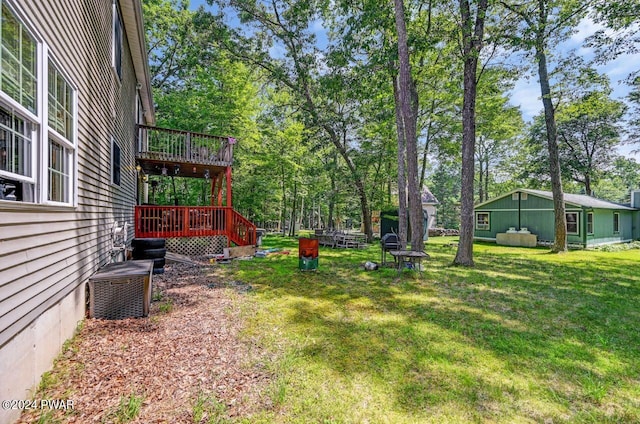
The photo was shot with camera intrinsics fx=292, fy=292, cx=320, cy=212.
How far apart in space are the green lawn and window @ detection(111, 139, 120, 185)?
3501mm

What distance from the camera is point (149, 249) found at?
23.0 ft

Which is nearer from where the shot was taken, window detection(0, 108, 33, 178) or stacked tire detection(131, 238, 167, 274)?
window detection(0, 108, 33, 178)

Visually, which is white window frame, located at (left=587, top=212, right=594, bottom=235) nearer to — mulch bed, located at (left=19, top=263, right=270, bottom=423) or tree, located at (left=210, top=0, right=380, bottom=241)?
tree, located at (left=210, top=0, right=380, bottom=241)

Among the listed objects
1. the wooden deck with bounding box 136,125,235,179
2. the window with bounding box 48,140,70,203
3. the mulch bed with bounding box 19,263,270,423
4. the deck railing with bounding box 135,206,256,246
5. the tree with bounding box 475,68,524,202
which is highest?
the tree with bounding box 475,68,524,202

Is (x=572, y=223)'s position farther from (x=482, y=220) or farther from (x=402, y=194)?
(x=402, y=194)

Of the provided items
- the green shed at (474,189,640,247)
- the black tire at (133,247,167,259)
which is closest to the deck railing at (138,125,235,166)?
the black tire at (133,247,167,259)

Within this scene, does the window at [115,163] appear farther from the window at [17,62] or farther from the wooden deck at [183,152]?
the window at [17,62]

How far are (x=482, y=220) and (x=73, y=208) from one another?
2154 centimetres

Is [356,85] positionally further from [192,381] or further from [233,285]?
[192,381]

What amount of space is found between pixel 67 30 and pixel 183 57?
1779 centimetres

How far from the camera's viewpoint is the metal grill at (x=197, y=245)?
9.98 meters

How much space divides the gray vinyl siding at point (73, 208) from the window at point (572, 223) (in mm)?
20700

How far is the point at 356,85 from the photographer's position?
11062 millimetres

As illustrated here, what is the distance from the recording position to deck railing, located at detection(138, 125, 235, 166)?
9.59 meters
